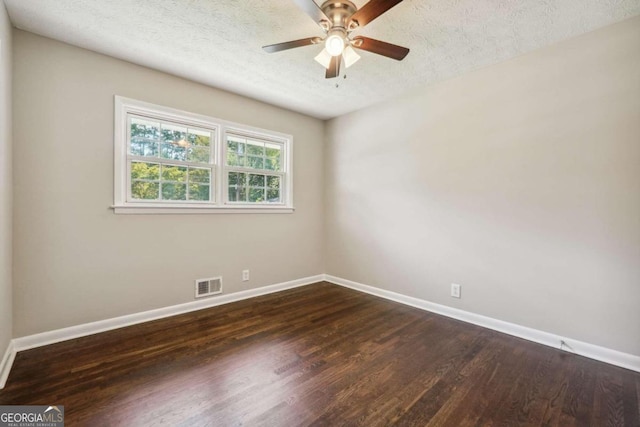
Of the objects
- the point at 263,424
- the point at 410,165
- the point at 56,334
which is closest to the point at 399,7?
the point at 410,165

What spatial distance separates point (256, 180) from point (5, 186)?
90.2 inches

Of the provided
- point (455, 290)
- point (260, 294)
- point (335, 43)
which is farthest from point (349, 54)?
point (260, 294)

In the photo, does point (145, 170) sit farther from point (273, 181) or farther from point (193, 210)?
point (273, 181)

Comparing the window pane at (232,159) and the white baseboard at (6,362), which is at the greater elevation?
the window pane at (232,159)

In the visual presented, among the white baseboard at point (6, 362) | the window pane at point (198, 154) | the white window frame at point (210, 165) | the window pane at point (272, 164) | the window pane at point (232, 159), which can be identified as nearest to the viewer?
the white baseboard at point (6, 362)

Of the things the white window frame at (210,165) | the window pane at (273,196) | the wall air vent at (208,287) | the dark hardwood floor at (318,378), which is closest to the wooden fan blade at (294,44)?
the white window frame at (210,165)

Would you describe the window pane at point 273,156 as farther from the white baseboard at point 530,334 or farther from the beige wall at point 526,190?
the white baseboard at point 530,334

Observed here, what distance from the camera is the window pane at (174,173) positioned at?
301 centimetres

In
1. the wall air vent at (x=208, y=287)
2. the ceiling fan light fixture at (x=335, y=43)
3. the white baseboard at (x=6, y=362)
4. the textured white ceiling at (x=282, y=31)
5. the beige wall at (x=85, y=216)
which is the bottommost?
the white baseboard at (x=6, y=362)

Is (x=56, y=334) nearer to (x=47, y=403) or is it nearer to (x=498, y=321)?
(x=47, y=403)

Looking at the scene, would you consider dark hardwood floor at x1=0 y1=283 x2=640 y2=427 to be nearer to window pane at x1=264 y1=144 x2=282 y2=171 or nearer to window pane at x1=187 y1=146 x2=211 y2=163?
window pane at x1=187 y1=146 x2=211 y2=163

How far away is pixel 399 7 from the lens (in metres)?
1.96

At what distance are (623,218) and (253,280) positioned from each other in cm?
363

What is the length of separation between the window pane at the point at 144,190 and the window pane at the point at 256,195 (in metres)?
1.12
